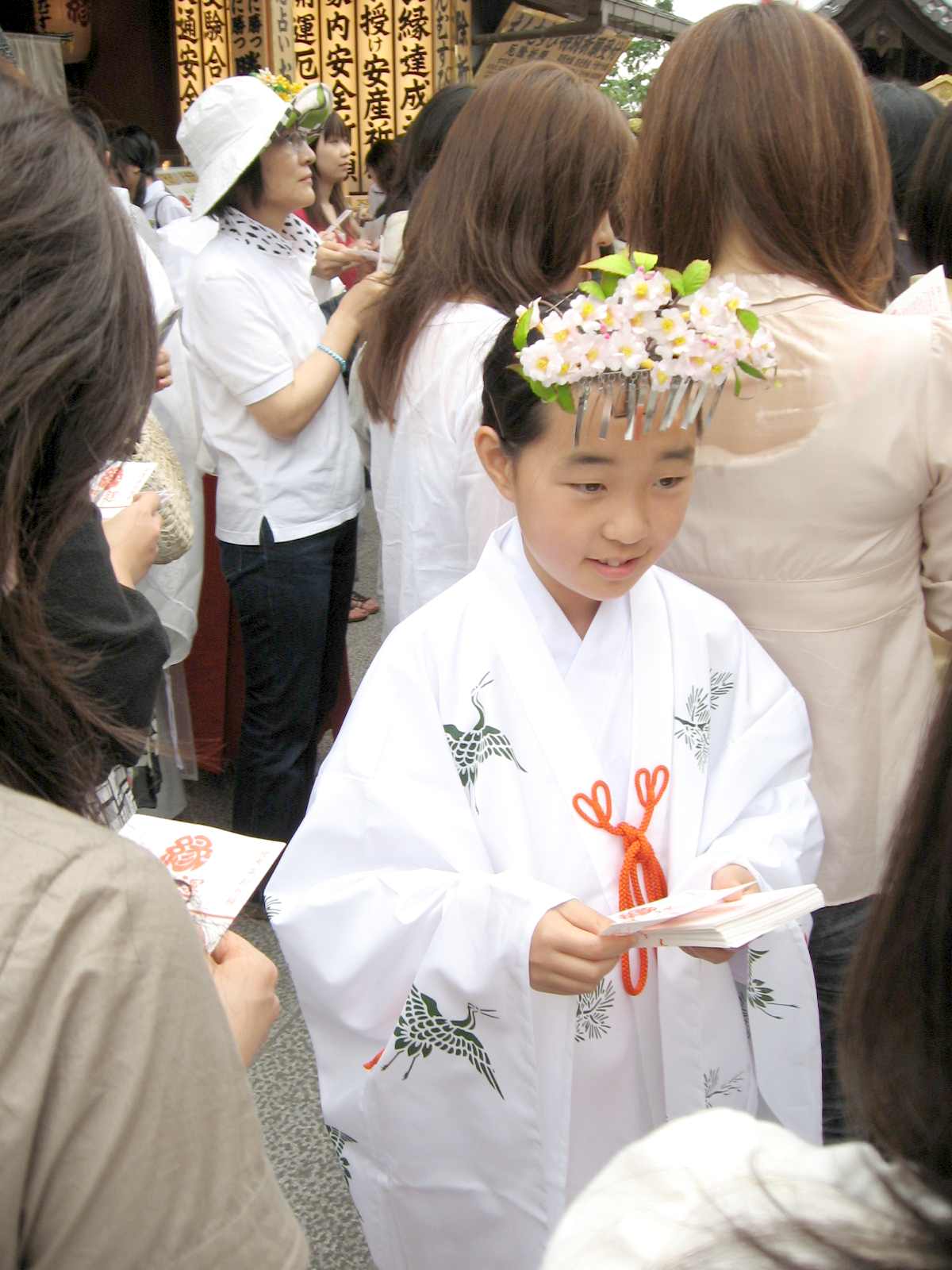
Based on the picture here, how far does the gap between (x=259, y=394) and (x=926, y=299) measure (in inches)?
61.9

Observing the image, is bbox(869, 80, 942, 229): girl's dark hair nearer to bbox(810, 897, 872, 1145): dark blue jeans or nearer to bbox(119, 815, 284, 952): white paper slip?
bbox(810, 897, 872, 1145): dark blue jeans

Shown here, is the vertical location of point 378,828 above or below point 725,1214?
below

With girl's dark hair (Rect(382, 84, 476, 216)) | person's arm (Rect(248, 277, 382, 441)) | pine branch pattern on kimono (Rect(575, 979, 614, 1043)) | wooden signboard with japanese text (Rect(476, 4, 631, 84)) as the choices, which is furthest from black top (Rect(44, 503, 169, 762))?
wooden signboard with japanese text (Rect(476, 4, 631, 84))

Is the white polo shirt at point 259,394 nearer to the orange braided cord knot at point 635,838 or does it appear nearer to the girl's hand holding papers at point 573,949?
the orange braided cord knot at point 635,838

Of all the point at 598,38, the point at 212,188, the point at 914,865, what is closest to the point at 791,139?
the point at 914,865

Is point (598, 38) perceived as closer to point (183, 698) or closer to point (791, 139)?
point (183, 698)

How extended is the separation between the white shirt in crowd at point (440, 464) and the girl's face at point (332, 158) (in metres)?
2.98

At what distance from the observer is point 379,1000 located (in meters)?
1.65

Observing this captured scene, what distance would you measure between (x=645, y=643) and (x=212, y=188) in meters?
1.80

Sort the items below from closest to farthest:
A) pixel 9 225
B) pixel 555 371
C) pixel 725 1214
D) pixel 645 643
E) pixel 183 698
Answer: pixel 725 1214
pixel 9 225
pixel 555 371
pixel 645 643
pixel 183 698

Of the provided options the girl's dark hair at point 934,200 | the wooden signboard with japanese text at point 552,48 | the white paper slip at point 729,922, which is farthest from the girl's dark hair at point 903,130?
the wooden signboard with japanese text at point 552,48

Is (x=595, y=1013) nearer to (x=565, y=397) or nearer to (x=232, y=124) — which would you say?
(x=565, y=397)

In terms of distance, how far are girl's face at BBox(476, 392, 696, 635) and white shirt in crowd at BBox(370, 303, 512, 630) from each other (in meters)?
0.70

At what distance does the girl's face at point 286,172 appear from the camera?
2.87 m
